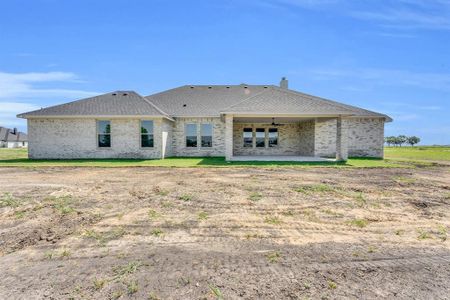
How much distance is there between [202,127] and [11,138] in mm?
76261

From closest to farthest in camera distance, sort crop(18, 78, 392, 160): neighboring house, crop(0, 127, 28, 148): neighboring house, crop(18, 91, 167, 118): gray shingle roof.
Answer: crop(18, 78, 392, 160): neighboring house → crop(18, 91, 167, 118): gray shingle roof → crop(0, 127, 28, 148): neighboring house

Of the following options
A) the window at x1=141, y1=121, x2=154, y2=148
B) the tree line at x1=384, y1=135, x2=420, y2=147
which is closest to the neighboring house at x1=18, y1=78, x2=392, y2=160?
the window at x1=141, y1=121, x2=154, y2=148

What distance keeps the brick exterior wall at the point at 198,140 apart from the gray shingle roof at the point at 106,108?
95.9 inches

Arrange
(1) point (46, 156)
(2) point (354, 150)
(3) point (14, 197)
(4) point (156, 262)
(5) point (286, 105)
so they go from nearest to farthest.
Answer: (4) point (156, 262)
(3) point (14, 197)
(5) point (286, 105)
(1) point (46, 156)
(2) point (354, 150)

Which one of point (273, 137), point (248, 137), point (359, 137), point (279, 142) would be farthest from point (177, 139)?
point (359, 137)

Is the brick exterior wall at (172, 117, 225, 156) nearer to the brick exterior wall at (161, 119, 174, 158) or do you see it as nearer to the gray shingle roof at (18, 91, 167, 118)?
the brick exterior wall at (161, 119, 174, 158)

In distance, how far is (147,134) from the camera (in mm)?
18891

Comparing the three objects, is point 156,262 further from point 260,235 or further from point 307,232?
point 307,232

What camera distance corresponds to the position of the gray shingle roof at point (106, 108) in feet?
61.0

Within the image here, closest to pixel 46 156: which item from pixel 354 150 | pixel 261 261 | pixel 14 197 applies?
pixel 14 197

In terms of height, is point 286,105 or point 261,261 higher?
point 286,105

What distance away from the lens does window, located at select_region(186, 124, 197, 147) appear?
2129cm

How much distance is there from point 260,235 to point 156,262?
182 centimetres

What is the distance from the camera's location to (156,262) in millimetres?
3578
